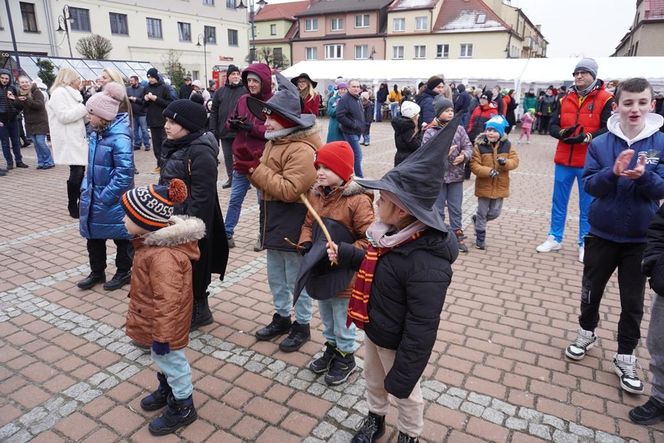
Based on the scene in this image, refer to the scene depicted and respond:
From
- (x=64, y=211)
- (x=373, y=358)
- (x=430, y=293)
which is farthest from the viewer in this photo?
(x=64, y=211)

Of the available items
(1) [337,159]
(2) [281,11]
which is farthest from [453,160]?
(2) [281,11]

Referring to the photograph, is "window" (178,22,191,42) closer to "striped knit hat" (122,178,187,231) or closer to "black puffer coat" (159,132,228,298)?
"black puffer coat" (159,132,228,298)

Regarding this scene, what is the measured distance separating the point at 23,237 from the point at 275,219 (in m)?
4.59

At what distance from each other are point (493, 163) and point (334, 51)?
1988 inches

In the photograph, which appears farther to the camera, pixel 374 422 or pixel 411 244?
pixel 374 422

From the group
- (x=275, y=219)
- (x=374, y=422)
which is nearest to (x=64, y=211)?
(x=275, y=219)

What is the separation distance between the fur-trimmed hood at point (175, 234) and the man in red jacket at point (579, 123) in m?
4.43

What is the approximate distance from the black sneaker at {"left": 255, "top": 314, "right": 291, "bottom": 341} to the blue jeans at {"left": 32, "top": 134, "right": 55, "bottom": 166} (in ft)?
30.8

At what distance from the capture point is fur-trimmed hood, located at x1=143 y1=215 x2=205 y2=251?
8.45 ft

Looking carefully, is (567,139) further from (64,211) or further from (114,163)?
(64,211)

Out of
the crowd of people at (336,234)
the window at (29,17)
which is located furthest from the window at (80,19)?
the crowd of people at (336,234)

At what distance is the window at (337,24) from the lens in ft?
170

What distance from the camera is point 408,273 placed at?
2.16 m

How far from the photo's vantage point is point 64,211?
7.39m
